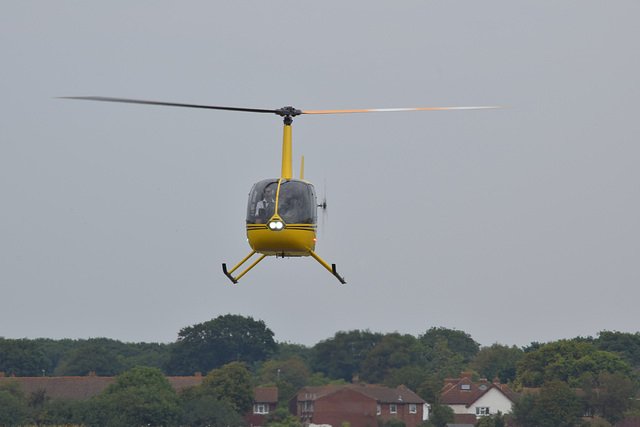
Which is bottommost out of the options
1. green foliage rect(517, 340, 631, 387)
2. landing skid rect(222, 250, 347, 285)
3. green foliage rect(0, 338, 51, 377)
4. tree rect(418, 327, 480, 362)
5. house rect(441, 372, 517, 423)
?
landing skid rect(222, 250, 347, 285)

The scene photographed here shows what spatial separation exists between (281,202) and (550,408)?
89890 millimetres

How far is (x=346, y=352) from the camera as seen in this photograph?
157125mm

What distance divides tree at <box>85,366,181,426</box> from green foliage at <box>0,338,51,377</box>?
5358cm

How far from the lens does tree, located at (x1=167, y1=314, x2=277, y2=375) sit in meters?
175

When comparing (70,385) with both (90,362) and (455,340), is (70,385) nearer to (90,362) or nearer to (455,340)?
(90,362)

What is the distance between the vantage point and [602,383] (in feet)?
408

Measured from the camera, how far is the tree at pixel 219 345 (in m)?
175

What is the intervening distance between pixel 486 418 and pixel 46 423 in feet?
167

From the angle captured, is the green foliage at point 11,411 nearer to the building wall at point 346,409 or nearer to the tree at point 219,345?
the building wall at point 346,409

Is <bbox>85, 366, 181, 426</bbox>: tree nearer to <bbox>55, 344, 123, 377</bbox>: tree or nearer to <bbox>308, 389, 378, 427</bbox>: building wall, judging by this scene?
<bbox>308, 389, 378, 427</bbox>: building wall

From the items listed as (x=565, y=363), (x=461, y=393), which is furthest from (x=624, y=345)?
(x=461, y=393)

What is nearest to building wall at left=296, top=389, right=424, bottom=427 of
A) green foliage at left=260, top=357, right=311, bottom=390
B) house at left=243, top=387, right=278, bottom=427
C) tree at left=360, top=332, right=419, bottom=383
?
house at left=243, top=387, right=278, bottom=427

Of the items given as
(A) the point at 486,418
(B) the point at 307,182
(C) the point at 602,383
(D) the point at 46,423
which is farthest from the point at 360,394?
(B) the point at 307,182

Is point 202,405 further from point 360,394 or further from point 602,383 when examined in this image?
point 602,383
